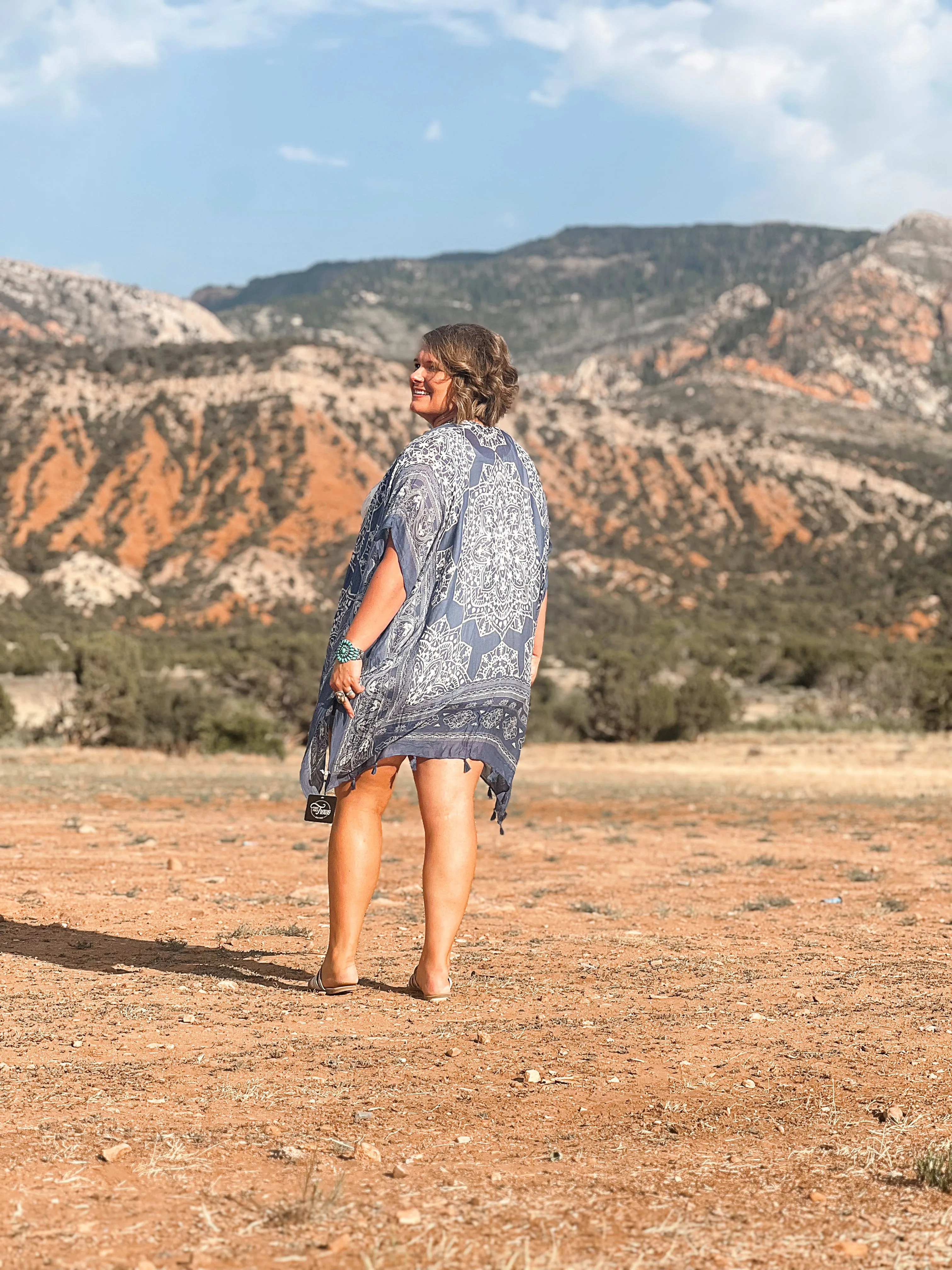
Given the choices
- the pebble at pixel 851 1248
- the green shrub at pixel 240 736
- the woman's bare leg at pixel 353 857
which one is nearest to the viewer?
the pebble at pixel 851 1248

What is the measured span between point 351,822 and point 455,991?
75 centimetres

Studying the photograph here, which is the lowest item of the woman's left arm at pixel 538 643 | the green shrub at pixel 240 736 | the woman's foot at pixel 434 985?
the green shrub at pixel 240 736

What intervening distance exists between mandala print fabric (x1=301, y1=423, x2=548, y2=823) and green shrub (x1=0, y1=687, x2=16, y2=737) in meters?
19.2

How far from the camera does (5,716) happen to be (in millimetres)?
22516

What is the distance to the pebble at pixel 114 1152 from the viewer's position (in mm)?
2863

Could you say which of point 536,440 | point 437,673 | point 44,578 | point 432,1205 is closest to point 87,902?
point 437,673

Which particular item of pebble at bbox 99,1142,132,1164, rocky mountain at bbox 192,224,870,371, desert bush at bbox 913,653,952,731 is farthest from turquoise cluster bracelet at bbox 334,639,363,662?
rocky mountain at bbox 192,224,870,371

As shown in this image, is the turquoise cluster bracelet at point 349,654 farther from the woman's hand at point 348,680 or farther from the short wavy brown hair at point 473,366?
the short wavy brown hair at point 473,366

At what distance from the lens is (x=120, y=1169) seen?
282 centimetres

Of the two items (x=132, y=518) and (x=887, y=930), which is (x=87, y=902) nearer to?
(x=887, y=930)

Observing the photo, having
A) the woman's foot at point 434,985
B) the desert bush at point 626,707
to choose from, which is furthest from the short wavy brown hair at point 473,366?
the desert bush at point 626,707

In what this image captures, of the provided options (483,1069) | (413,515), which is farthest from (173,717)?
(483,1069)

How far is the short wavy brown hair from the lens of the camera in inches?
181

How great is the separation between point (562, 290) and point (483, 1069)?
183 metres
